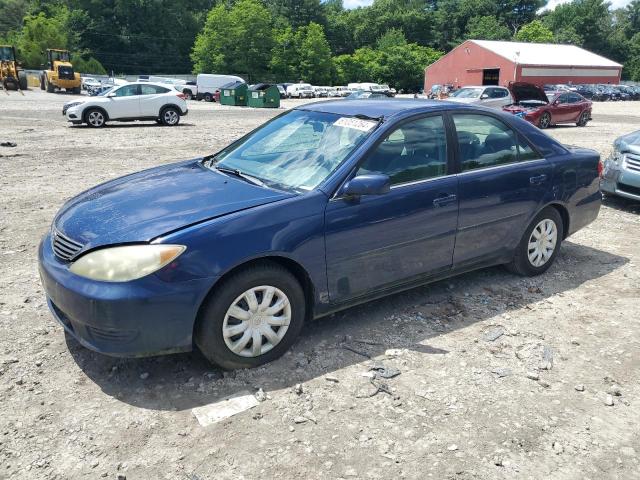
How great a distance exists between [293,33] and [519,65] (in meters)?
36.0

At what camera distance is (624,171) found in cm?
781

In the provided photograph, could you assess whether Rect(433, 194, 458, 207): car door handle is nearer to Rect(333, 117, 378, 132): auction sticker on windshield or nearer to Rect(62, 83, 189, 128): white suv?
Rect(333, 117, 378, 132): auction sticker on windshield

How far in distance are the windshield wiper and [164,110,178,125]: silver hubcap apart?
1614cm

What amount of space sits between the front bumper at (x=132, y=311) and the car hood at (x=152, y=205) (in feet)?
0.92

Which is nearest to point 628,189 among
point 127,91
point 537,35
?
point 127,91

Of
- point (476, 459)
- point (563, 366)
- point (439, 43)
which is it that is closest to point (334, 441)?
point (476, 459)

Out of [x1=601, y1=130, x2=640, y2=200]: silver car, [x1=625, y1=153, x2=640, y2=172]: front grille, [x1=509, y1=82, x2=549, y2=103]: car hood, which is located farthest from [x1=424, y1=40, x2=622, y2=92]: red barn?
[x1=625, y1=153, x2=640, y2=172]: front grille

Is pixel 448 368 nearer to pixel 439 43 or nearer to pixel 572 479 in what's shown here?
pixel 572 479

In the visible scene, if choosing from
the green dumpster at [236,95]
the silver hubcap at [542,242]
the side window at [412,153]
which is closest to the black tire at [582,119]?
the silver hubcap at [542,242]

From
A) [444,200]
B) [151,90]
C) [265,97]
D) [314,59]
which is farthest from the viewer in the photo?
[314,59]

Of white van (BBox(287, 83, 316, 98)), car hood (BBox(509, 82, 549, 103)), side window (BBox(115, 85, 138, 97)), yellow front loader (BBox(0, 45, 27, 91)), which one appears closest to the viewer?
side window (BBox(115, 85, 138, 97))

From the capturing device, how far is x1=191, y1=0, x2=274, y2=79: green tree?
6669 centimetres

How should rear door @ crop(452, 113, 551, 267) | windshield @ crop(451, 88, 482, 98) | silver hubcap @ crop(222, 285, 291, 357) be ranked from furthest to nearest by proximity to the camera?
windshield @ crop(451, 88, 482, 98), rear door @ crop(452, 113, 551, 267), silver hubcap @ crop(222, 285, 291, 357)

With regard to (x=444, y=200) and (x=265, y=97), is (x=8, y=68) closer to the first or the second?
(x=265, y=97)
